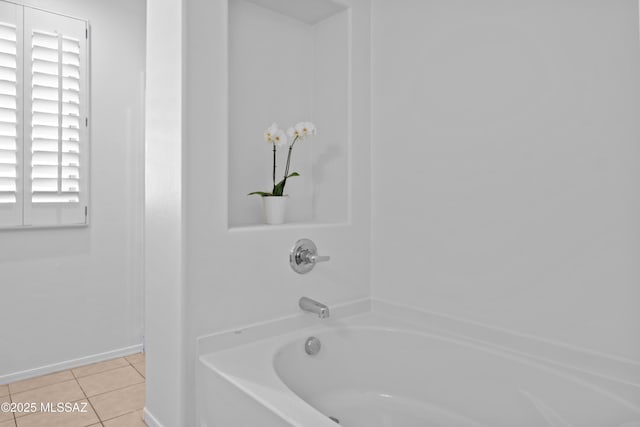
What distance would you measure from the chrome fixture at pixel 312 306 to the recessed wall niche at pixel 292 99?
0.47 m

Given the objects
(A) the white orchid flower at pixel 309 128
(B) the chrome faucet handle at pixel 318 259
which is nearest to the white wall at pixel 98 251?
(A) the white orchid flower at pixel 309 128

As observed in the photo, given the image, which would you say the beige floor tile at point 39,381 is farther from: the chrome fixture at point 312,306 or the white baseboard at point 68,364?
the chrome fixture at point 312,306

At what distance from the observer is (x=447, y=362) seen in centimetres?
157

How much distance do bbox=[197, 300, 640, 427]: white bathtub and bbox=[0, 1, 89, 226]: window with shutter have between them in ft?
5.42

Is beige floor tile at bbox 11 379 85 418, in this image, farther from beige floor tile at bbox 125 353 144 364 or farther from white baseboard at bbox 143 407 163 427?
white baseboard at bbox 143 407 163 427

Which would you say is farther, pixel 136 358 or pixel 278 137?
pixel 136 358

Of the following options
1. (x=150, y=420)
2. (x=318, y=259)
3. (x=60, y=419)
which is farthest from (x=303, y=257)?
(x=60, y=419)

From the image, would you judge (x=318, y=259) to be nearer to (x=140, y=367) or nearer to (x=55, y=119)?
(x=140, y=367)

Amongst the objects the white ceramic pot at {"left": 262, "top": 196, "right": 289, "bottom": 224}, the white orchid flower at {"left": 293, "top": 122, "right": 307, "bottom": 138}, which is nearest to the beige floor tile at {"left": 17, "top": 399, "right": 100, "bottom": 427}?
the white ceramic pot at {"left": 262, "top": 196, "right": 289, "bottom": 224}

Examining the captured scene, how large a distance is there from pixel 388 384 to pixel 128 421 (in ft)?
4.06

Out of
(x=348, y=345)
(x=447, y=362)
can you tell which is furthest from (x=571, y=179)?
(x=348, y=345)

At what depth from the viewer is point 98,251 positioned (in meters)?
2.57

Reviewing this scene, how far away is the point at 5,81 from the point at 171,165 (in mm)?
1529

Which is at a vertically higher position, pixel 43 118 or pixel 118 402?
pixel 43 118
